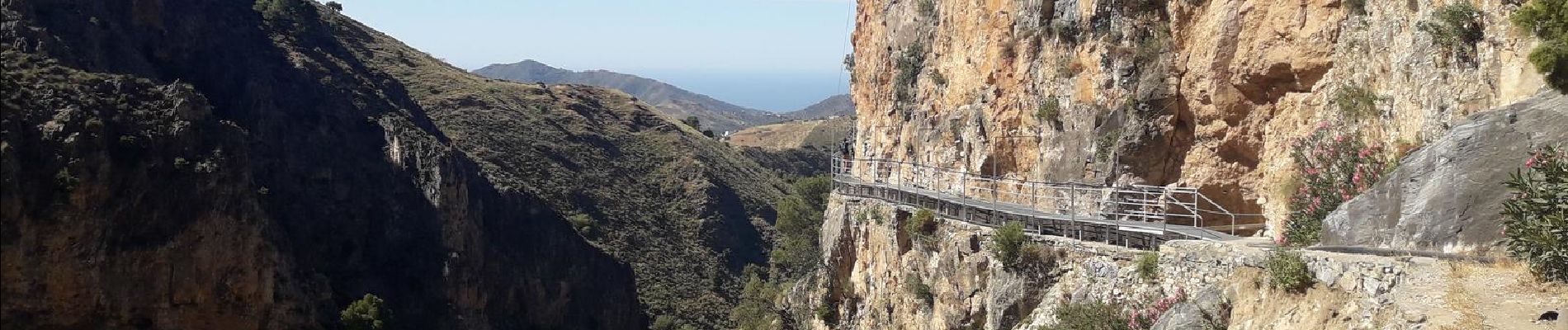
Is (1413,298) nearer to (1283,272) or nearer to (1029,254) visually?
(1283,272)

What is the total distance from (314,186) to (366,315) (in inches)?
321

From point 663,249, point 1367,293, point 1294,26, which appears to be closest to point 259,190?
point 663,249

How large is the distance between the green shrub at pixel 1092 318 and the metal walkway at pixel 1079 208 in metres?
1.76

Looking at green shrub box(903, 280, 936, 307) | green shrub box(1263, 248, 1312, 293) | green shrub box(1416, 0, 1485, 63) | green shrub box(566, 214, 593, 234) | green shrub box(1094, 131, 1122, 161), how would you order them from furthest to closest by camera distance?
1. green shrub box(566, 214, 593, 234)
2. green shrub box(903, 280, 936, 307)
3. green shrub box(1094, 131, 1122, 161)
4. green shrub box(1416, 0, 1485, 63)
5. green shrub box(1263, 248, 1312, 293)

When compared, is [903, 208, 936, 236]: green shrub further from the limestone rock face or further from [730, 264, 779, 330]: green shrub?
[730, 264, 779, 330]: green shrub

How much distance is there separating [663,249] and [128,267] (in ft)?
97.2

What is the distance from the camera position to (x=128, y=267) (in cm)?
2681

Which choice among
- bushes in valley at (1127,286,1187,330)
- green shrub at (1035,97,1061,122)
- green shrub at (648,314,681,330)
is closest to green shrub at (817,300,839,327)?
green shrub at (1035,97,1061,122)

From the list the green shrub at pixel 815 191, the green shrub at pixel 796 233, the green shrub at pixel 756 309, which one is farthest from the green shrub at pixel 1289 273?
the green shrub at pixel 815 191

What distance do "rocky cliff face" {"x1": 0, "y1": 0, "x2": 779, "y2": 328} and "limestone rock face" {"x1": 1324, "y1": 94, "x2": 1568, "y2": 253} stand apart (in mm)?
26586

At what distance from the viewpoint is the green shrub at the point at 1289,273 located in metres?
11.0

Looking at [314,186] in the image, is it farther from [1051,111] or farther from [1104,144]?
[1104,144]

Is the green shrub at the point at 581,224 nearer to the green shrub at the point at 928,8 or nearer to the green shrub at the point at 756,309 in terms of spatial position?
the green shrub at the point at 756,309

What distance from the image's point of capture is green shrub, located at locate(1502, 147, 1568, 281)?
28.9 feet
